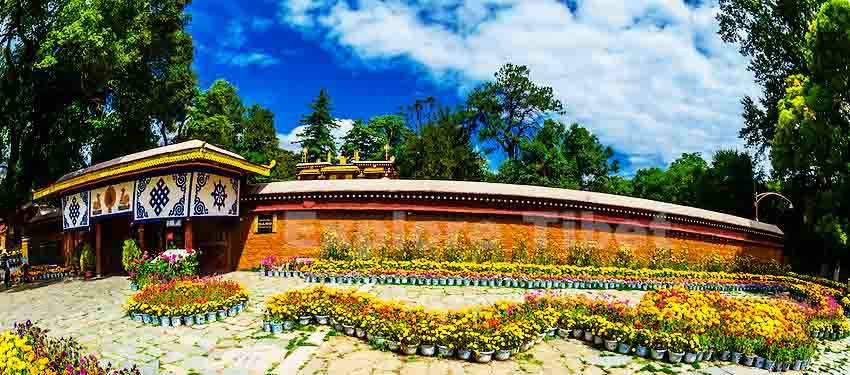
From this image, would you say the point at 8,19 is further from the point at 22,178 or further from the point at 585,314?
the point at 585,314

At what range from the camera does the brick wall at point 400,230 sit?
582 inches

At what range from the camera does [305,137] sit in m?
43.8

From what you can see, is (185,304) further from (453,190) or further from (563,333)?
(453,190)

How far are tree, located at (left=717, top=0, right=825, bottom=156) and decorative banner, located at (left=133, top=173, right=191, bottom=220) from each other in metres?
22.8

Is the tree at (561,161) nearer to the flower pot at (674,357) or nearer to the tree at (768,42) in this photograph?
the tree at (768,42)

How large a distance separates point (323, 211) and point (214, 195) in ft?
9.63

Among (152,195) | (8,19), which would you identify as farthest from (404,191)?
(8,19)

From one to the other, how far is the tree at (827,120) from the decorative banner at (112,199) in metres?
18.5

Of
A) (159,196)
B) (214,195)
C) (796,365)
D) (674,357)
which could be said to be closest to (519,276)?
(674,357)

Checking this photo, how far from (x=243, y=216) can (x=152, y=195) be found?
2517mm

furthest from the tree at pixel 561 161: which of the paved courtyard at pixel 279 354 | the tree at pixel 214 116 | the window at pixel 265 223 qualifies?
the paved courtyard at pixel 279 354

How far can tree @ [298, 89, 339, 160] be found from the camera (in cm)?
4319

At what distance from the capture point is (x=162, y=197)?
45.0ft

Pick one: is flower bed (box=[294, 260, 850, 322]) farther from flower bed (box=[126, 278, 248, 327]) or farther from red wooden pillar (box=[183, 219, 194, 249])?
flower bed (box=[126, 278, 248, 327])
